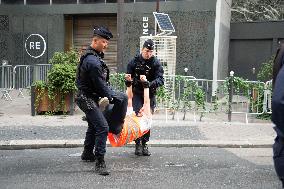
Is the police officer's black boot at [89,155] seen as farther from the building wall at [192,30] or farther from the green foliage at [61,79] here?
the building wall at [192,30]

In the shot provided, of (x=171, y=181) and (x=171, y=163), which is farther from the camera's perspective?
(x=171, y=163)

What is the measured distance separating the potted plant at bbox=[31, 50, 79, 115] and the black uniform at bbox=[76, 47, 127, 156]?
5037 millimetres

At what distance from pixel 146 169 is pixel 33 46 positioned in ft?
43.4

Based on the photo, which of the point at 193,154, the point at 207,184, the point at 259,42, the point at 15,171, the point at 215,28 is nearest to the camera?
the point at 207,184

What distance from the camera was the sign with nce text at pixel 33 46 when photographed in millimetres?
18516

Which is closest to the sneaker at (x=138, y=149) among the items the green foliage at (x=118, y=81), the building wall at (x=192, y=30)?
the green foliage at (x=118, y=81)

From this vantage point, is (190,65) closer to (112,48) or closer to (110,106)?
(112,48)

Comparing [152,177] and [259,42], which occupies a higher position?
[259,42]

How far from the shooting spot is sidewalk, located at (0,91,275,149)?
8.38 meters

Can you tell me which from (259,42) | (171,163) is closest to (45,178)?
(171,163)

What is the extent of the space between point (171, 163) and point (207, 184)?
48.3 inches

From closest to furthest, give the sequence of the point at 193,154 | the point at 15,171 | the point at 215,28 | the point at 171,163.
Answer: the point at 15,171
the point at 171,163
the point at 193,154
the point at 215,28

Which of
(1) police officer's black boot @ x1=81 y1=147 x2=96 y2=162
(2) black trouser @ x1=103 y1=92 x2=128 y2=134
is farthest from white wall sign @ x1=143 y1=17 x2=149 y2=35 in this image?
(2) black trouser @ x1=103 y1=92 x2=128 y2=134

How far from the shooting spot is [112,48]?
18.9 m
